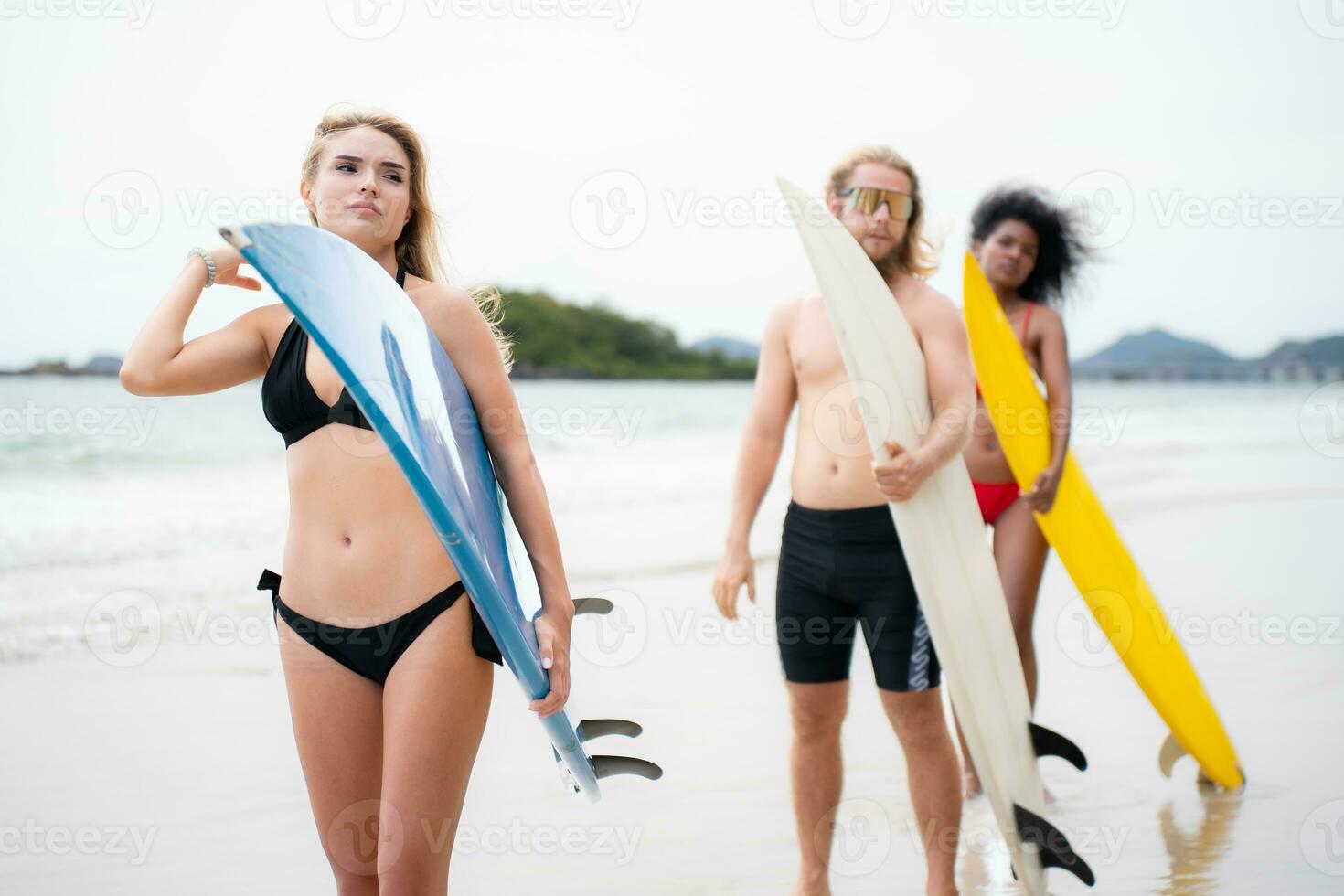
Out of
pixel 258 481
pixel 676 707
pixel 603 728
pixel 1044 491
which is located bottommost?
pixel 258 481

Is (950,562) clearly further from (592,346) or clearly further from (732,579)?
(592,346)

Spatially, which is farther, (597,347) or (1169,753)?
(597,347)

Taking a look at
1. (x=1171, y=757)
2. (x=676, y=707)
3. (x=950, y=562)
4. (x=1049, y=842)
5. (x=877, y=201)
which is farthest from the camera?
(x=676, y=707)

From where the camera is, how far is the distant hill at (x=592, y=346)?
32719 mm

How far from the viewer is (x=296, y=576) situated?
1.92 m

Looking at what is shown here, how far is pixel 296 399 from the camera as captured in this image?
74.0 inches

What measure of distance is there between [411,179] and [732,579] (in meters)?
1.39

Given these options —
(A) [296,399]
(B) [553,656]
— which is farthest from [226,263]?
(B) [553,656]

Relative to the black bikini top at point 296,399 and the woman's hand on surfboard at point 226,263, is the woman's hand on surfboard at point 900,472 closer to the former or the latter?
the black bikini top at point 296,399

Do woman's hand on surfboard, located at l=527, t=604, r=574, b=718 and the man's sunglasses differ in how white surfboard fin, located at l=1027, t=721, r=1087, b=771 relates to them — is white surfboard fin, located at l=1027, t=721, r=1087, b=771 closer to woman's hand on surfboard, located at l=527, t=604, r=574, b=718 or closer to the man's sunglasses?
the man's sunglasses

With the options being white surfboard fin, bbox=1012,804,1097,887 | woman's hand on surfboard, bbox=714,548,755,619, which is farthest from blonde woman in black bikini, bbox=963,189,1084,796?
woman's hand on surfboard, bbox=714,548,755,619

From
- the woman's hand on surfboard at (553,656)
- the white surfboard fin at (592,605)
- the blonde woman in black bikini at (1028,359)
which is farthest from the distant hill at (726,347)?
the woman's hand on surfboard at (553,656)

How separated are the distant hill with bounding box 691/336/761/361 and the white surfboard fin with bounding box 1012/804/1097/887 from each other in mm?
35190

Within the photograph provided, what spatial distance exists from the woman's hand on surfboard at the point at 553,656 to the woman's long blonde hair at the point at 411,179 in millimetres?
489
